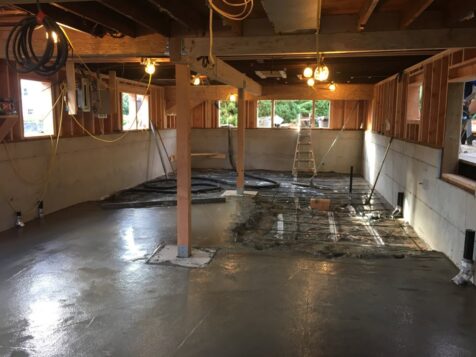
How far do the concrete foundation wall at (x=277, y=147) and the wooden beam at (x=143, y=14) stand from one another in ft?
27.2

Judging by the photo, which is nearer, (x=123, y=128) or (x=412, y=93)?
(x=412, y=93)

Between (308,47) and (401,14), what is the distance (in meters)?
0.87

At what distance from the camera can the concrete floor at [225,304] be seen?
2.76 metres

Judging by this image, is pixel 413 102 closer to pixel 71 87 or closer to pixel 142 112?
pixel 71 87

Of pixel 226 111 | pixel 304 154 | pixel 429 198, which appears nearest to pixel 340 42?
pixel 429 198

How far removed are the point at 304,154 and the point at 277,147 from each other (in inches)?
32.4

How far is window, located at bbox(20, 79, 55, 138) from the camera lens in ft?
20.1

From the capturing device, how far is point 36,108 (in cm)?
641

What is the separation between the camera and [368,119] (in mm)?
11266

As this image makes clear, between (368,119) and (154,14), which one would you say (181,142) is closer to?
(154,14)

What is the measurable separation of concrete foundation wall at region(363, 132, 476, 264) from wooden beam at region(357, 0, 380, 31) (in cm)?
193

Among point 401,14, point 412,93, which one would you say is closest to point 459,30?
point 401,14

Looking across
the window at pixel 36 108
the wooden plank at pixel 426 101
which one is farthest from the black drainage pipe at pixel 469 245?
the window at pixel 36 108

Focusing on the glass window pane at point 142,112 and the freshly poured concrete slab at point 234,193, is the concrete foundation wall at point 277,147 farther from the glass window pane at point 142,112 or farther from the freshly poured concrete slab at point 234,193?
the freshly poured concrete slab at point 234,193
